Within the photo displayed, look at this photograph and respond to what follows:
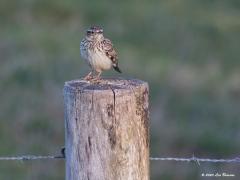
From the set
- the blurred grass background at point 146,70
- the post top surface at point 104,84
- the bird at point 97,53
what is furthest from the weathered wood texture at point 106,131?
the blurred grass background at point 146,70

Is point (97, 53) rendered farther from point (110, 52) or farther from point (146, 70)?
point (146, 70)

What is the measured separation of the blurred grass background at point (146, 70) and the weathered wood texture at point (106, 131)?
3.80 meters

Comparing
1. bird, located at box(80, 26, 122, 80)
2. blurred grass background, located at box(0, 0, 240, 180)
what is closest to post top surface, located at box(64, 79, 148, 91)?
bird, located at box(80, 26, 122, 80)

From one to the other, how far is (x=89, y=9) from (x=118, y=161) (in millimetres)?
12766

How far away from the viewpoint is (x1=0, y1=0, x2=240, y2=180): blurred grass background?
970 centimetres

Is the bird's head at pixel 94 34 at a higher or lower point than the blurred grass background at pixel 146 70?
higher

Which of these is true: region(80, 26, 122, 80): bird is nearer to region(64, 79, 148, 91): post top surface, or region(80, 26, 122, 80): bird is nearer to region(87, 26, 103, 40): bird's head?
region(87, 26, 103, 40): bird's head

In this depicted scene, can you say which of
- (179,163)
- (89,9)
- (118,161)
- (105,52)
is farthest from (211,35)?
(118,161)

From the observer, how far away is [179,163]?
9.21 m

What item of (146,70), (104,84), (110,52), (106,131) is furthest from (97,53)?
(146,70)

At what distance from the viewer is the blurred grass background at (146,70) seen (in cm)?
970

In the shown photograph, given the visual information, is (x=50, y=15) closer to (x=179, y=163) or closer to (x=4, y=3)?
(x=4, y=3)

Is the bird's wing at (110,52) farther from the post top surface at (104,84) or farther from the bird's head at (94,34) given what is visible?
the post top surface at (104,84)

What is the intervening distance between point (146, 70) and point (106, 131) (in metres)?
8.68
